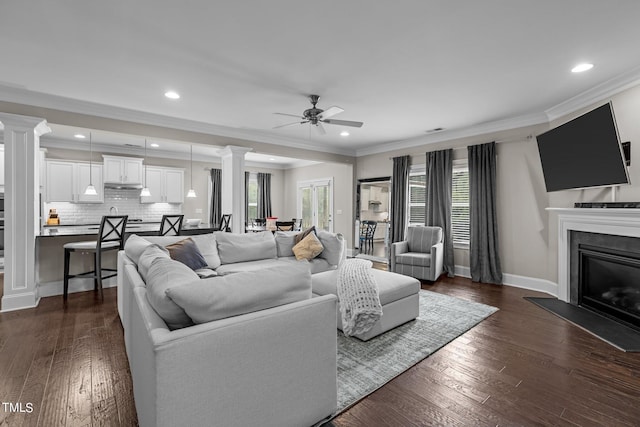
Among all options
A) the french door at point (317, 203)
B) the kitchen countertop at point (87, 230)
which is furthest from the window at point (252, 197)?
the kitchen countertop at point (87, 230)

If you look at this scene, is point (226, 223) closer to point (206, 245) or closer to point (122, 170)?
point (206, 245)

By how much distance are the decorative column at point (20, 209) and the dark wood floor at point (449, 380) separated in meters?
0.56

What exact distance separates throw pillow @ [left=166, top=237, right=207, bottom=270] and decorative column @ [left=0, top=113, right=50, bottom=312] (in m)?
1.95

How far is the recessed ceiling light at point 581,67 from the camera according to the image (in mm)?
3008

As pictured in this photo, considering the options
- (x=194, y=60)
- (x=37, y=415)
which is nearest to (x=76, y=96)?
(x=194, y=60)

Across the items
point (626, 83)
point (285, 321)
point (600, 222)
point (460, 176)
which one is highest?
point (626, 83)

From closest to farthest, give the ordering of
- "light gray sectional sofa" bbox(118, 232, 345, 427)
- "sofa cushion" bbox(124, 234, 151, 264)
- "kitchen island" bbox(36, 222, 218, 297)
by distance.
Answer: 1. "light gray sectional sofa" bbox(118, 232, 345, 427)
2. "sofa cushion" bbox(124, 234, 151, 264)
3. "kitchen island" bbox(36, 222, 218, 297)

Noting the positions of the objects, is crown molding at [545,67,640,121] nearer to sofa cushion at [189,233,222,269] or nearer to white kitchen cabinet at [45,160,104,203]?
sofa cushion at [189,233,222,269]

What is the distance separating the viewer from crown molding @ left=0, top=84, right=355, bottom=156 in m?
3.66

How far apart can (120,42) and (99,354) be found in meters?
2.64

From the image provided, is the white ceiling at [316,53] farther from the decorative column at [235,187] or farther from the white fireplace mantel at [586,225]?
the white fireplace mantel at [586,225]

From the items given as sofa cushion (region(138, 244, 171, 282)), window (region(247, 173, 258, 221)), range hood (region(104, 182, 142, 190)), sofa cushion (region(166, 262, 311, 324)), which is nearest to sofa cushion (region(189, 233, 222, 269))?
sofa cushion (region(138, 244, 171, 282))

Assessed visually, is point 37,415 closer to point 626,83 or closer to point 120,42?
point 120,42

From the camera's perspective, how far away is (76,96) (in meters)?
3.80
